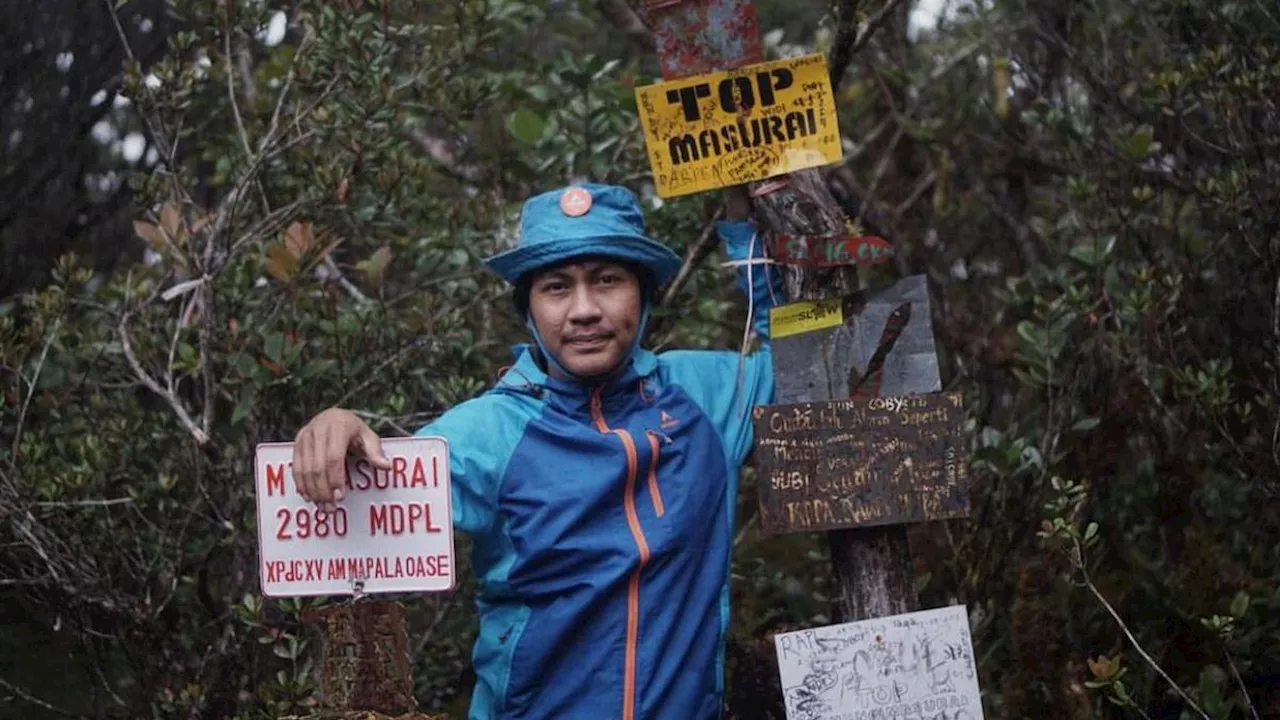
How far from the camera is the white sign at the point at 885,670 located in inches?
117

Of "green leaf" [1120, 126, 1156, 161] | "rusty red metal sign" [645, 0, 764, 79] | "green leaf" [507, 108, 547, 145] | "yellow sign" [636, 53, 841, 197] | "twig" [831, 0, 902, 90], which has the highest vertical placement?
"green leaf" [507, 108, 547, 145]

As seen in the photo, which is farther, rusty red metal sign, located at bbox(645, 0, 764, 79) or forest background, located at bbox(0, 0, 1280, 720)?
forest background, located at bbox(0, 0, 1280, 720)

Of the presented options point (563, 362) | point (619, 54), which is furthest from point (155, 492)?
point (619, 54)

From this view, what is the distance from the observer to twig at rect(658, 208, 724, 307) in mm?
3980

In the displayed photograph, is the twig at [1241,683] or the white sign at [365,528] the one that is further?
the twig at [1241,683]

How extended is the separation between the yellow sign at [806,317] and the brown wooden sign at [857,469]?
18 centimetres

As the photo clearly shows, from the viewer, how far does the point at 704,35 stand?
3221 millimetres

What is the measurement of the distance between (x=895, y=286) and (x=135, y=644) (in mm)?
2152

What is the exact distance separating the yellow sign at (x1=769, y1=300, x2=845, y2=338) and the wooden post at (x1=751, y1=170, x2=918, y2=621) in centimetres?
2

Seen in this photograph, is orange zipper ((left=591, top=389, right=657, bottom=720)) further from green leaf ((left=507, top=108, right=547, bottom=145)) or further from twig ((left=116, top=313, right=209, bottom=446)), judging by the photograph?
green leaf ((left=507, top=108, right=547, bottom=145))

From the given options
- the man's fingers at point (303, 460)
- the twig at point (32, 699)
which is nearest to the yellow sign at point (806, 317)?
the man's fingers at point (303, 460)

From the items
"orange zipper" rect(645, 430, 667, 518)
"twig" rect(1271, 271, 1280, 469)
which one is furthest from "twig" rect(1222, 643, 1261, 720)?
"orange zipper" rect(645, 430, 667, 518)

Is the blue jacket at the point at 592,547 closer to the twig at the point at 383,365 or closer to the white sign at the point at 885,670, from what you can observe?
the white sign at the point at 885,670

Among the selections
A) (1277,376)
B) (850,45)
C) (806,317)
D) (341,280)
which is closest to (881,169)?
(850,45)
